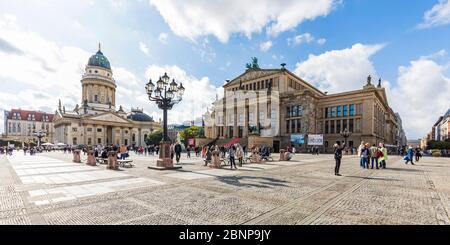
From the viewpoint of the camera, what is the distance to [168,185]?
29.6ft

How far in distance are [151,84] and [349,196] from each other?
12.5m

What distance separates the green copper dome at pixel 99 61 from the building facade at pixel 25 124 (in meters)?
47.2

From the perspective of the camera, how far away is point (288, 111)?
52594 mm

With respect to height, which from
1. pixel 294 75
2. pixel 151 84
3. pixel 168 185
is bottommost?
pixel 168 185

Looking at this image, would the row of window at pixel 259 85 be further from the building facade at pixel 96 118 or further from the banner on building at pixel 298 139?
the building facade at pixel 96 118

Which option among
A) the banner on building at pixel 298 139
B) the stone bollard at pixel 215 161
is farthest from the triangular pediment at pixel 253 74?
the stone bollard at pixel 215 161

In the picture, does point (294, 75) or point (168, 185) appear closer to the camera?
point (168, 185)

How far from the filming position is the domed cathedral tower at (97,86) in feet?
278

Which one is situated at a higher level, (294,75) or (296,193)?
(294,75)

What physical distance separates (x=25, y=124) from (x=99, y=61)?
61.4m
